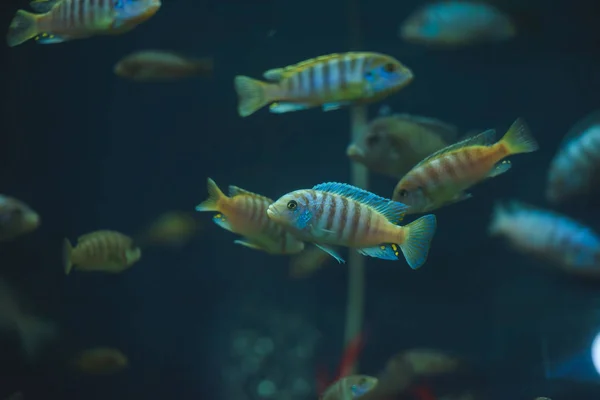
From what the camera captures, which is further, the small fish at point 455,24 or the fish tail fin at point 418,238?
the small fish at point 455,24

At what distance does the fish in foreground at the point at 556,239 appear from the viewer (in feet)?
13.1

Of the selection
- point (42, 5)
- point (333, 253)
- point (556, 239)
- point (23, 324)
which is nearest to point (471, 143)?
point (333, 253)

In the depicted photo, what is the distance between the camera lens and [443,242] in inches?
241

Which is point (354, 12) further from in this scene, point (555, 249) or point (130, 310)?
point (130, 310)

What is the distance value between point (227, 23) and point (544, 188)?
4.03m

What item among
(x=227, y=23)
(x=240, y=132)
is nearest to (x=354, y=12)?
(x=227, y=23)

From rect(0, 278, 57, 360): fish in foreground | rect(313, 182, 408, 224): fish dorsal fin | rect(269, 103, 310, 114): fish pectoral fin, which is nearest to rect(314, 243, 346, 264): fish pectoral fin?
rect(313, 182, 408, 224): fish dorsal fin

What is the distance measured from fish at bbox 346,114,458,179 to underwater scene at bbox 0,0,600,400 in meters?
1.74

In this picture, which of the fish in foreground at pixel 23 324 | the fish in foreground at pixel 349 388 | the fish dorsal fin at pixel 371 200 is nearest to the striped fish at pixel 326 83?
the fish dorsal fin at pixel 371 200

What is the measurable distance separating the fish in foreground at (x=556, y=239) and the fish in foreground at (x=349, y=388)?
195cm

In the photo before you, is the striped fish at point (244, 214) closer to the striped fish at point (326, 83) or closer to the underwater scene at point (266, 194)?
the striped fish at point (326, 83)

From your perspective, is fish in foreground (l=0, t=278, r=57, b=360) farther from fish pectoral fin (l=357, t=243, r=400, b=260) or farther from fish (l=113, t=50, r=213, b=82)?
fish pectoral fin (l=357, t=243, r=400, b=260)

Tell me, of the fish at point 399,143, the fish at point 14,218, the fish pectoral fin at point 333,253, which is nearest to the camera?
the fish pectoral fin at point 333,253

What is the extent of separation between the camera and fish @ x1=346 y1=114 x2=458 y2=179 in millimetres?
3398
